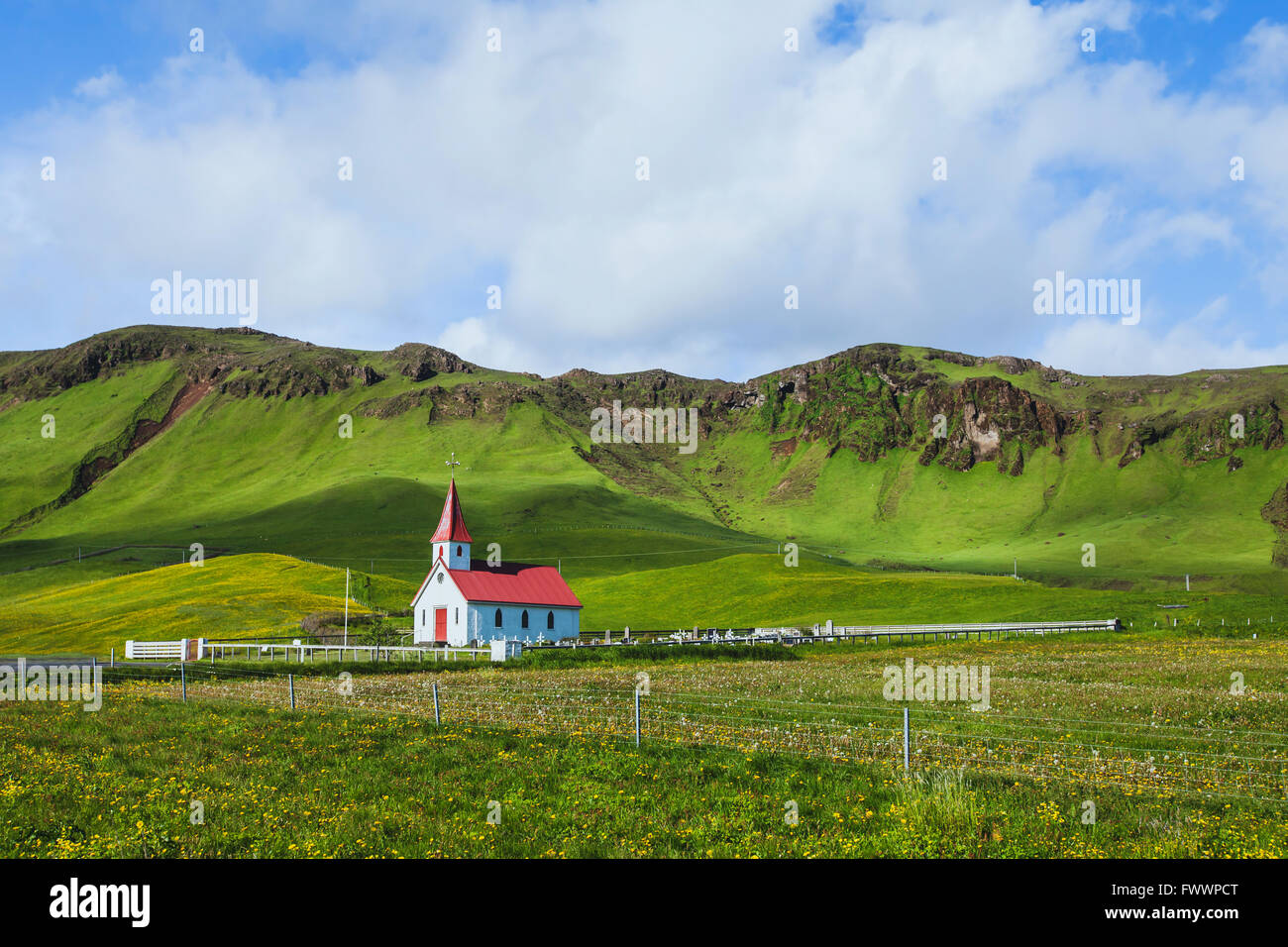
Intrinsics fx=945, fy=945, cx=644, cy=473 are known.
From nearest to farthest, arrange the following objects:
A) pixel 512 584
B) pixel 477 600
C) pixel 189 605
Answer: pixel 477 600 → pixel 512 584 → pixel 189 605

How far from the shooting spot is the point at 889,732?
22.6m

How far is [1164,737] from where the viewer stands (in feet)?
66.6

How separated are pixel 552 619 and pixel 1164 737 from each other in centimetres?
7199

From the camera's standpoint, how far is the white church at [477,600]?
8175 centimetres

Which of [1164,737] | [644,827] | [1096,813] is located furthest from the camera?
[1164,737]

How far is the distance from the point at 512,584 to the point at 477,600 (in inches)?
243
